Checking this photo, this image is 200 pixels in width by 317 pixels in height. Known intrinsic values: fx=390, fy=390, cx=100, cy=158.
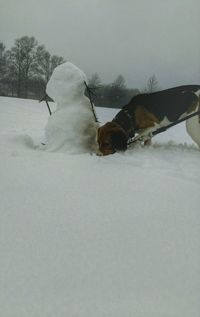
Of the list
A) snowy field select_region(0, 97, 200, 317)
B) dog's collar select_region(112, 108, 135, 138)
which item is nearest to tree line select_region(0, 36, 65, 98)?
dog's collar select_region(112, 108, 135, 138)

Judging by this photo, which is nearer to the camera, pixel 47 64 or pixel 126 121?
pixel 126 121

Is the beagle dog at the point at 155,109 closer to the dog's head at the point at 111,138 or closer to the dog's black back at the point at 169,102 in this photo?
the dog's black back at the point at 169,102

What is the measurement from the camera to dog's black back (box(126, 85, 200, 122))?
13.2 feet

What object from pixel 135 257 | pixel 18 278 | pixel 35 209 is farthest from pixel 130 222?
pixel 18 278

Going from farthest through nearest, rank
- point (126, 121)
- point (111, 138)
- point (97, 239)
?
point (126, 121) → point (111, 138) → point (97, 239)

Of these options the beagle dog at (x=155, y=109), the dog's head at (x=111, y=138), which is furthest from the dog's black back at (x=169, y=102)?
the dog's head at (x=111, y=138)

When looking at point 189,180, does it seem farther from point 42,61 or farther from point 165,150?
point 42,61

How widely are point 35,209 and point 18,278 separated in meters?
0.64

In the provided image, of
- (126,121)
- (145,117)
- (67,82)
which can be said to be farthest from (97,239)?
(67,82)

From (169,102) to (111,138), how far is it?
2.63 feet

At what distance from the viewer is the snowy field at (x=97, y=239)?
1.43 meters

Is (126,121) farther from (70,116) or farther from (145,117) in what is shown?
(70,116)

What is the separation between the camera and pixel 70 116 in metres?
4.07

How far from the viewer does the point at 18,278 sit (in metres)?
1.49
